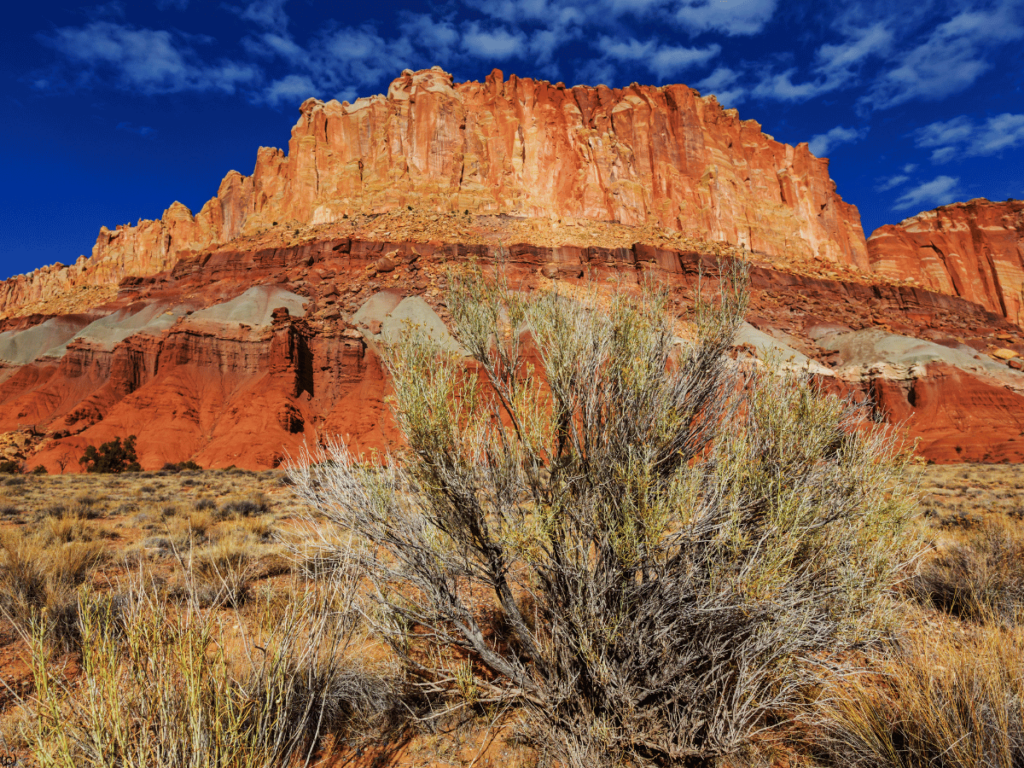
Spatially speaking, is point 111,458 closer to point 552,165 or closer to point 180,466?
point 180,466

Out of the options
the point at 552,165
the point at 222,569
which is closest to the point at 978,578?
the point at 222,569

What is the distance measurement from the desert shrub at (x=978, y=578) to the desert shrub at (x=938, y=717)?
1.79 m

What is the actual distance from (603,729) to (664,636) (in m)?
0.71

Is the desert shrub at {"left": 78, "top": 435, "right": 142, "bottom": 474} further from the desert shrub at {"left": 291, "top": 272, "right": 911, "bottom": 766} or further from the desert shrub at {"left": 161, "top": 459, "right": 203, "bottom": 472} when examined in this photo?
the desert shrub at {"left": 291, "top": 272, "right": 911, "bottom": 766}

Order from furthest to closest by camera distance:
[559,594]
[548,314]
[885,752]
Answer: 1. [548,314]
2. [559,594]
3. [885,752]

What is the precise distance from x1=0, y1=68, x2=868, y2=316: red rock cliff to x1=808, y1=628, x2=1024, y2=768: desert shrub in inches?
2040

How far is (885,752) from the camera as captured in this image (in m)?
2.59

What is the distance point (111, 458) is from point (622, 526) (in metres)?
28.9

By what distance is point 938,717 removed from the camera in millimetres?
2471

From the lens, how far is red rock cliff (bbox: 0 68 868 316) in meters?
52.9

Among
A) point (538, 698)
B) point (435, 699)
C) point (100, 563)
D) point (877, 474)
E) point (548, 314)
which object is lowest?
point (435, 699)

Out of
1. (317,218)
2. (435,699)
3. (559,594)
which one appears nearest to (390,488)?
(559,594)

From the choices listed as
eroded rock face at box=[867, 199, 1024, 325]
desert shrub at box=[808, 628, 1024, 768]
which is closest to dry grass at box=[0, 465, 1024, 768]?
desert shrub at box=[808, 628, 1024, 768]

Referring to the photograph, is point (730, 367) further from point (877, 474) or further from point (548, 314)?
point (548, 314)
